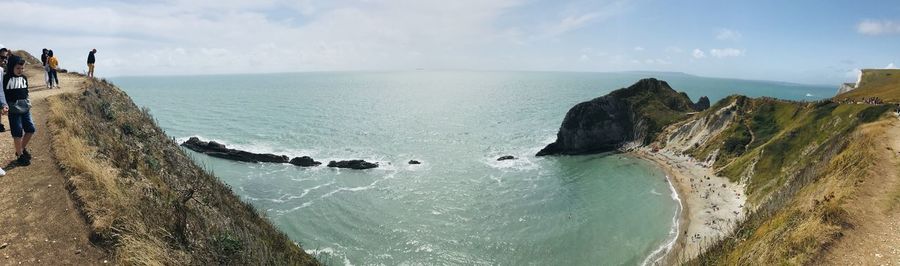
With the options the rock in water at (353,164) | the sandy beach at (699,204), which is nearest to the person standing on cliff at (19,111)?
the sandy beach at (699,204)

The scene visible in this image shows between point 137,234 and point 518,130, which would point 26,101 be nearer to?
point 137,234

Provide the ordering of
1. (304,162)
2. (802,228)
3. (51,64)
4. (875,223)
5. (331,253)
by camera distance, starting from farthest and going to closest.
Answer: (304,162) < (331,253) < (51,64) < (875,223) < (802,228)

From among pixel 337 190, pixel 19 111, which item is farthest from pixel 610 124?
pixel 19 111

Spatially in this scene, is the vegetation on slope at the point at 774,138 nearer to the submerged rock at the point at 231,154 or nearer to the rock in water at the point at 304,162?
the rock in water at the point at 304,162

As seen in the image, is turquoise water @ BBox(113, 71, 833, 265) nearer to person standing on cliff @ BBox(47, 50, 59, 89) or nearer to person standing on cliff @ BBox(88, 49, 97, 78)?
person standing on cliff @ BBox(47, 50, 59, 89)

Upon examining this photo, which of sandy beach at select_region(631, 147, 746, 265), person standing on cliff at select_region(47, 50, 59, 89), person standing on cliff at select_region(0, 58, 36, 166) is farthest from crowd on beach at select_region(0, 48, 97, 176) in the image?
sandy beach at select_region(631, 147, 746, 265)

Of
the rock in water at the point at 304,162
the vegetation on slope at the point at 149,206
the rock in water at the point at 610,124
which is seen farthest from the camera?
the rock in water at the point at 610,124

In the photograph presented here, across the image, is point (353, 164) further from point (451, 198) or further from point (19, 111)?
point (19, 111)
